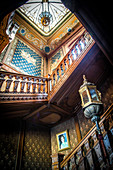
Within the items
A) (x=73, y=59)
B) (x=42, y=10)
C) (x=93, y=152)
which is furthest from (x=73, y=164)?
(x=42, y=10)

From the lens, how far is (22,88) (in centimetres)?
477

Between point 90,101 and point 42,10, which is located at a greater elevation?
point 42,10

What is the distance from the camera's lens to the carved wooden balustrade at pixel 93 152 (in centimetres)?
338

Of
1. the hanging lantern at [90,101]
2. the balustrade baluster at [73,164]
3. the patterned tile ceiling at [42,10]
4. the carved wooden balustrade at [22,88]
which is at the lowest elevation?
the balustrade baluster at [73,164]

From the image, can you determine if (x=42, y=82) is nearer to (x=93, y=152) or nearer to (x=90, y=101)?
(x=90, y=101)

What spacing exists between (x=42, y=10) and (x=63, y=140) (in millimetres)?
8850

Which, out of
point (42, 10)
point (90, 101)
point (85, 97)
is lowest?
point (90, 101)

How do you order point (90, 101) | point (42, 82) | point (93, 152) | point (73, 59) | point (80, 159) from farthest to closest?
point (42, 82) < point (73, 59) < point (80, 159) < point (93, 152) < point (90, 101)

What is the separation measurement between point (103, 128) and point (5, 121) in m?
4.30

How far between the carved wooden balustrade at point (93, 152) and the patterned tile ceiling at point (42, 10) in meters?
8.02

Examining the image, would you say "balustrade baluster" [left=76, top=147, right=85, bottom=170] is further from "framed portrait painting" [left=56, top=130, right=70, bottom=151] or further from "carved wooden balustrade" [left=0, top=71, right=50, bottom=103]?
"carved wooden balustrade" [left=0, top=71, right=50, bottom=103]

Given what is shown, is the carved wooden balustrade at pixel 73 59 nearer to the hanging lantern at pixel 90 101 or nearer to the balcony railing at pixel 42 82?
the balcony railing at pixel 42 82

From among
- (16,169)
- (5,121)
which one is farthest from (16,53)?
(16,169)

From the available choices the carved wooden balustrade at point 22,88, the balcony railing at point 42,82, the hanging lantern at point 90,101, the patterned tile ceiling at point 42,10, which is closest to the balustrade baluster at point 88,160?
the hanging lantern at point 90,101
